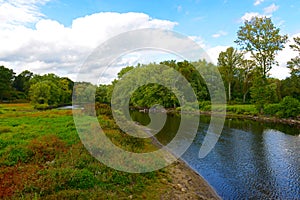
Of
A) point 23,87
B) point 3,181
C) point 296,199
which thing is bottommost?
point 296,199

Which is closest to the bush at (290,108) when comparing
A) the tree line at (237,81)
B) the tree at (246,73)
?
the tree line at (237,81)

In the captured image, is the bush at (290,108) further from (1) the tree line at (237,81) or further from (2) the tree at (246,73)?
(2) the tree at (246,73)

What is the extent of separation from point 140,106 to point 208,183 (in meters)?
55.9

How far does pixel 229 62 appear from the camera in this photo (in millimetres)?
63094

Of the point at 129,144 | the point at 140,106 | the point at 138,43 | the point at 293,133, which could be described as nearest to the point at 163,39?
the point at 138,43

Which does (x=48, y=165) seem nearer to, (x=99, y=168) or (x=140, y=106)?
(x=99, y=168)

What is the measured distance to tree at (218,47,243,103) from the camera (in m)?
62.3

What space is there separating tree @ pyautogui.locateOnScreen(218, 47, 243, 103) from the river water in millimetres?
38224

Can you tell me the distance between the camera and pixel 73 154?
12.5 m

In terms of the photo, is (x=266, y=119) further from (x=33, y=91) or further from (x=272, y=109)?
(x=33, y=91)

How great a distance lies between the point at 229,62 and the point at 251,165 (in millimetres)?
50205

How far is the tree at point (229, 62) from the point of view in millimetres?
62312

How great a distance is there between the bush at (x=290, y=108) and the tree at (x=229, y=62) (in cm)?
2334

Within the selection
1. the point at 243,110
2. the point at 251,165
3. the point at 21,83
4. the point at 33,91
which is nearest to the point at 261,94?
the point at 243,110
